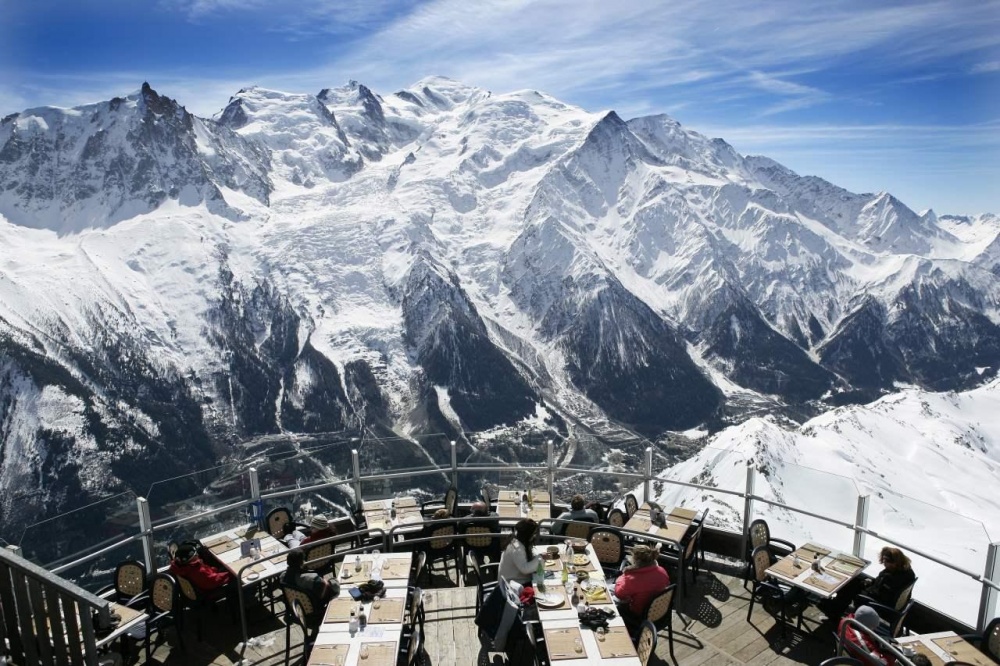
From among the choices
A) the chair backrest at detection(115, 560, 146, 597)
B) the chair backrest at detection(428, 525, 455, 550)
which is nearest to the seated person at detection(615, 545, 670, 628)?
the chair backrest at detection(428, 525, 455, 550)

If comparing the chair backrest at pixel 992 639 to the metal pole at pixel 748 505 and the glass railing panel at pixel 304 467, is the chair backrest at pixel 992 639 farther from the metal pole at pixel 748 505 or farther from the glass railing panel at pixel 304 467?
the glass railing panel at pixel 304 467

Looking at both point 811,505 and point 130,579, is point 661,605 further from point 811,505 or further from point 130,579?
point 130,579

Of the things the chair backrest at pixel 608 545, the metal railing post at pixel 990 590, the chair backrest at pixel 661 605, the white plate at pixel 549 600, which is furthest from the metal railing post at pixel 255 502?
the metal railing post at pixel 990 590

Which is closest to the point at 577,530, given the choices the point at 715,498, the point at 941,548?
the point at 715,498

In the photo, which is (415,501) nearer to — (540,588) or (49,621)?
(540,588)

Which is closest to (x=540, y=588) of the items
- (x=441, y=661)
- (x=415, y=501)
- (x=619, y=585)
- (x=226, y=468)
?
(x=619, y=585)

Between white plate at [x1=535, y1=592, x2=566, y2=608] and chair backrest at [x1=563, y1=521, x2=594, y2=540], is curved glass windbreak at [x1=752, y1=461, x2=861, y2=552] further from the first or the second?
white plate at [x1=535, y1=592, x2=566, y2=608]
